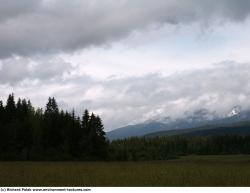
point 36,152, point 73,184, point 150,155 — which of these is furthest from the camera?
point 150,155

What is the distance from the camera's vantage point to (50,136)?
344 feet

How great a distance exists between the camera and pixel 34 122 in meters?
115

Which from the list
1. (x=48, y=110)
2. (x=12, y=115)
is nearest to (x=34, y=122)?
(x=12, y=115)

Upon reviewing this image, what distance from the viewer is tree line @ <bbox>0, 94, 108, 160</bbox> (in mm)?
91562

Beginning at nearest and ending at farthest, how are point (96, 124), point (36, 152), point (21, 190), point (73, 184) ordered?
point (21, 190) → point (73, 184) → point (36, 152) → point (96, 124)

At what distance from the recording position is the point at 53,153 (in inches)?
3632

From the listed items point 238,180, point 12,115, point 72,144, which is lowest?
point 238,180

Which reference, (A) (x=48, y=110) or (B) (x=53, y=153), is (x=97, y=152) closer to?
(B) (x=53, y=153)

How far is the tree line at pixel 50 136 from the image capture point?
300ft

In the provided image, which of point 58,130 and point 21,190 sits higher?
point 58,130

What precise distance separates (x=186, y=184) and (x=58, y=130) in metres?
79.9

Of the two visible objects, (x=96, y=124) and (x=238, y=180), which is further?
(x=96, y=124)

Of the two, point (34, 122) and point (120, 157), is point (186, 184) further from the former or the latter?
point (34, 122)

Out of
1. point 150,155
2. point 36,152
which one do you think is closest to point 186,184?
point 36,152
